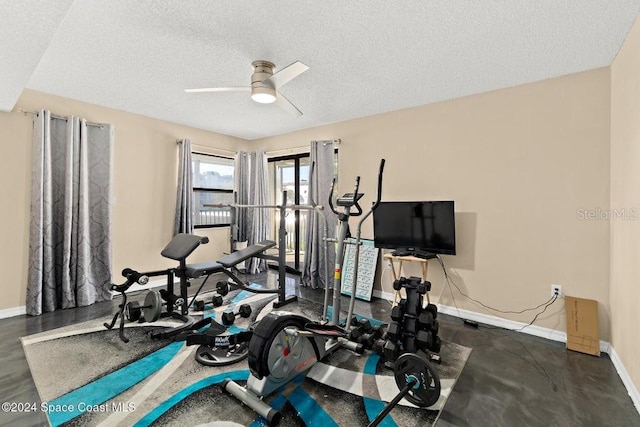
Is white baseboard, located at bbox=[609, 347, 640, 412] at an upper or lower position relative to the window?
lower

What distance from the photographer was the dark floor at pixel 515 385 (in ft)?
5.45

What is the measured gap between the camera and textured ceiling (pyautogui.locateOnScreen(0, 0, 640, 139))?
1.80 m

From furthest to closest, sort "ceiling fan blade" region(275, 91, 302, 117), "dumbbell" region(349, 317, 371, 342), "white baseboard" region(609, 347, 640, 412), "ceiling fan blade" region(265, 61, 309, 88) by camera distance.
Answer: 1. "ceiling fan blade" region(275, 91, 302, 117)
2. "dumbbell" region(349, 317, 371, 342)
3. "ceiling fan blade" region(265, 61, 309, 88)
4. "white baseboard" region(609, 347, 640, 412)

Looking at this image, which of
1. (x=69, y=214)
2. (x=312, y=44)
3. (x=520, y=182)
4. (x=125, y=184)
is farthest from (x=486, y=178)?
(x=69, y=214)

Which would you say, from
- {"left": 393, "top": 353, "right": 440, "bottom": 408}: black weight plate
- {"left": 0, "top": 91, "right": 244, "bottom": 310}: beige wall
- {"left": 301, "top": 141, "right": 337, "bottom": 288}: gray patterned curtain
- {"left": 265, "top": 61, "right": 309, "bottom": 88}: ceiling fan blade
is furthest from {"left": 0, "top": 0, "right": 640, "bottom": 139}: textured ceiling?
{"left": 393, "top": 353, "right": 440, "bottom": 408}: black weight plate

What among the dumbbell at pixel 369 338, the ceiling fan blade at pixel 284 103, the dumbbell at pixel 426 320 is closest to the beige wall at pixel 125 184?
the ceiling fan blade at pixel 284 103

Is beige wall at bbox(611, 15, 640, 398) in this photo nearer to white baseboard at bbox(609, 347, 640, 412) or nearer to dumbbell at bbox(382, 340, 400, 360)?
white baseboard at bbox(609, 347, 640, 412)

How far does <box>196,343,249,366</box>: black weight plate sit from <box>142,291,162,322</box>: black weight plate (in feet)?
2.03

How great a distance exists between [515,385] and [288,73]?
2.71 m

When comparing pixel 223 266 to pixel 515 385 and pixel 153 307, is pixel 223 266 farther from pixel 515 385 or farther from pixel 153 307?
pixel 515 385

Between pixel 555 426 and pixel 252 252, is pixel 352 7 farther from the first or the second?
pixel 555 426

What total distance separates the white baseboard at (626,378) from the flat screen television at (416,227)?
4.50 feet

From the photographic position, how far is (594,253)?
8.34 ft

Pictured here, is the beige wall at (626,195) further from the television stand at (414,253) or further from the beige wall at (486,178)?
the television stand at (414,253)
